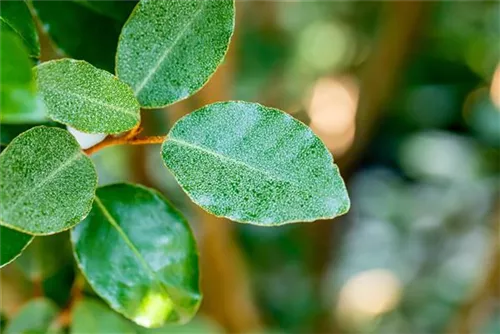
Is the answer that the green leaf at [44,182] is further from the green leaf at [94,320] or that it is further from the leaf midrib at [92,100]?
the green leaf at [94,320]

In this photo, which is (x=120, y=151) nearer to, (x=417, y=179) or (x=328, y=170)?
(x=417, y=179)

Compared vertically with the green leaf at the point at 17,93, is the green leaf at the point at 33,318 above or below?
below

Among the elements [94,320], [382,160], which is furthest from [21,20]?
[382,160]

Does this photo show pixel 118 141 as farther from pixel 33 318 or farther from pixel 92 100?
pixel 33 318

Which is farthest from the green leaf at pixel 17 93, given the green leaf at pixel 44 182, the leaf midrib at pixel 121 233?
the leaf midrib at pixel 121 233

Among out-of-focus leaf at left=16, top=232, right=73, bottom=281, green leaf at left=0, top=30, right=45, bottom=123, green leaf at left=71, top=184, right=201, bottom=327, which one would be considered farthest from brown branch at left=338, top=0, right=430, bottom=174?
green leaf at left=0, top=30, right=45, bottom=123

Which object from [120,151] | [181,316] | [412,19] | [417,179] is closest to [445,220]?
[417,179]
